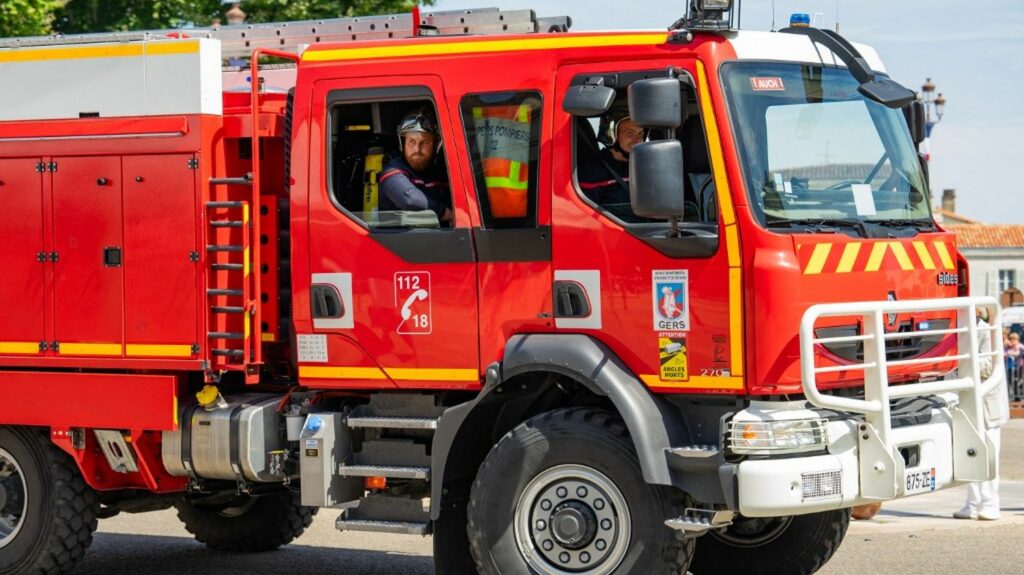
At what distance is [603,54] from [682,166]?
2.65 ft

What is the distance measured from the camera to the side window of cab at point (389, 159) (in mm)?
8031

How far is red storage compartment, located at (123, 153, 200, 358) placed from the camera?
8.53m

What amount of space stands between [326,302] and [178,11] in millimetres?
16989

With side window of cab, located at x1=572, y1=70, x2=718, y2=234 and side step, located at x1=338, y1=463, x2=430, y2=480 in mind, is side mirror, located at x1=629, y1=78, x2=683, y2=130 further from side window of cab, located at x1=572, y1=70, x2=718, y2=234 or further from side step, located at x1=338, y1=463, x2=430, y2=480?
side step, located at x1=338, y1=463, x2=430, y2=480

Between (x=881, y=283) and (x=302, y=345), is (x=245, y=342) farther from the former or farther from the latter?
(x=881, y=283)

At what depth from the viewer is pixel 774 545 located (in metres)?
8.59

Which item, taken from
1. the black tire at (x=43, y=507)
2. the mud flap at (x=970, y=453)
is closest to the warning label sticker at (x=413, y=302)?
the black tire at (x=43, y=507)

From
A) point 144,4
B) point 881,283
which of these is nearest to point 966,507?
point 881,283

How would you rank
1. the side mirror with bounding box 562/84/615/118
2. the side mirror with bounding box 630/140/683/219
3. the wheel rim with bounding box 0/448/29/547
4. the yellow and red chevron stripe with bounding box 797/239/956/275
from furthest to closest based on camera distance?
the wheel rim with bounding box 0/448/29/547 → the side mirror with bounding box 562/84/615/118 → the yellow and red chevron stripe with bounding box 797/239/956/275 → the side mirror with bounding box 630/140/683/219

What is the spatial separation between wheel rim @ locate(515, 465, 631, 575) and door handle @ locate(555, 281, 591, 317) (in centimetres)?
75

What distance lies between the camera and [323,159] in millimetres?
8203

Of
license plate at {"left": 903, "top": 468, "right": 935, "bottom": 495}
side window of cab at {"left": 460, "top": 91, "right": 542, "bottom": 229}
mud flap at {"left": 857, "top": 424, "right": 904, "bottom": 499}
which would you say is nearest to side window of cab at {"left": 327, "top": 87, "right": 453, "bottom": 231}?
side window of cab at {"left": 460, "top": 91, "right": 542, "bottom": 229}

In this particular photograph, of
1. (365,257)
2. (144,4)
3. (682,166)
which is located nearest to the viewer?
(682,166)

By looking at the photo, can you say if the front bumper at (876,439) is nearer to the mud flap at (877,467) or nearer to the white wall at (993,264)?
the mud flap at (877,467)
